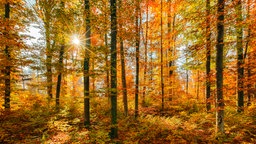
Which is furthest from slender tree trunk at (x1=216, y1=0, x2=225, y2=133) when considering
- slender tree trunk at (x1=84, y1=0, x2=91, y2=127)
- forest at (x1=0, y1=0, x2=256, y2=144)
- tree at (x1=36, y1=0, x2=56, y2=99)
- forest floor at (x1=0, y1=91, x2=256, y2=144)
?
tree at (x1=36, y1=0, x2=56, y2=99)

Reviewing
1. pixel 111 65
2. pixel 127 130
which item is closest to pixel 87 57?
pixel 111 65

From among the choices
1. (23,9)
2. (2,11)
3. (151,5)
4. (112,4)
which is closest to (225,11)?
(112,4)

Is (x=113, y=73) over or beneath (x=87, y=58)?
beneath

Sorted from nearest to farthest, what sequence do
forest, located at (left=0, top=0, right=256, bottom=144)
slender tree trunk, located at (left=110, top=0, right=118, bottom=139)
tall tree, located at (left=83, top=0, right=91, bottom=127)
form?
forest, located at (left=0, top=0, right=256, bottom=144), slender tree trunk, located at (left=110, top=0, right=118, bottom=139), tall tree, located at (left=83, top=0, right=91, bottom=127)

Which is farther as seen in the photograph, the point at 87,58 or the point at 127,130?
the point at 127,130

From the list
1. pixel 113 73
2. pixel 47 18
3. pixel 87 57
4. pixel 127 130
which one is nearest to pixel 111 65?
pixel 113 73

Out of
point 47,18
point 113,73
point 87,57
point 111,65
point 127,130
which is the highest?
point 47,18

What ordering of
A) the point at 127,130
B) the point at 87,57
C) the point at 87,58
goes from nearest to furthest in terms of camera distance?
the point at 87,57 < the point at 87,58 < the point at 127,130

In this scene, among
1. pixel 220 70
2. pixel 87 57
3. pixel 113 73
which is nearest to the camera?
pixel 220 70

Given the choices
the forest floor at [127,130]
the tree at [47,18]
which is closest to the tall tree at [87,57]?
the forest floor at [127,130]

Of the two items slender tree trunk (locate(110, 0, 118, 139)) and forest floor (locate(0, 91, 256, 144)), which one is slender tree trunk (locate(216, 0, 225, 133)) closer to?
forest floor (locate(0, 91, 256, 144))

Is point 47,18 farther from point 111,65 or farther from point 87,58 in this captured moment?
point 111,65

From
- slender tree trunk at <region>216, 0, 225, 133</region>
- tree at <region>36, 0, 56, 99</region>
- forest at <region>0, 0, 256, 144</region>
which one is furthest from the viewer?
tree at <region>36, 0, 56, 99</region>

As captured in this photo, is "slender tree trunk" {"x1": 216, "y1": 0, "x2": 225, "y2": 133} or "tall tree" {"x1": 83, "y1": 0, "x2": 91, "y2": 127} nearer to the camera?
"slender tree trunk" {"x1": 216, "y1": 0, "x2": 225, "y2": 133}
